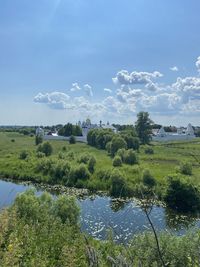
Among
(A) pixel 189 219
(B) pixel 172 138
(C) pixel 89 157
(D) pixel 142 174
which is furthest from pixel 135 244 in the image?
(B) pixel 172 138

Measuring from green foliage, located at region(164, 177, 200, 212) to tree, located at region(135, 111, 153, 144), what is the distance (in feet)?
239

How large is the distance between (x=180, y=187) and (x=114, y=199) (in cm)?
879

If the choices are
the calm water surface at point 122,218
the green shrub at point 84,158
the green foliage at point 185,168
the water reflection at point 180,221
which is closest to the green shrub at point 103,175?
the green shrub at point 84,158

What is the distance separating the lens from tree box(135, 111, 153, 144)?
4675 inches

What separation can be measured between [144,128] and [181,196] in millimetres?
75382

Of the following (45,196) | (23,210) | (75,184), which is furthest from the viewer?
(75,184)

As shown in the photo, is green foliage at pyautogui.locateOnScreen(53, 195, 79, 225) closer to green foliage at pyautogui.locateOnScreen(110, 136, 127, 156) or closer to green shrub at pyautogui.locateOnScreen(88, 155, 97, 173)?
green shrub at pyautogui.locateOnScreen(88, 155, 97, 173)

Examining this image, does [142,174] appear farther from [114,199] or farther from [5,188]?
[5,188]

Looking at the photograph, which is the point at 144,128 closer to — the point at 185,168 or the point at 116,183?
the point at 185,168

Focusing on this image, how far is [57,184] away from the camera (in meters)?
59.6

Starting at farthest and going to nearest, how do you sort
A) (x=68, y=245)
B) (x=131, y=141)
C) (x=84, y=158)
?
1. (x=131, y=141)
2. (x=84, y=158)
3. (x=68, y=245)

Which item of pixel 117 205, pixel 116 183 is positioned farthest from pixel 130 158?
pixel 117 205

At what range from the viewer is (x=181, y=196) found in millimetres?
44469

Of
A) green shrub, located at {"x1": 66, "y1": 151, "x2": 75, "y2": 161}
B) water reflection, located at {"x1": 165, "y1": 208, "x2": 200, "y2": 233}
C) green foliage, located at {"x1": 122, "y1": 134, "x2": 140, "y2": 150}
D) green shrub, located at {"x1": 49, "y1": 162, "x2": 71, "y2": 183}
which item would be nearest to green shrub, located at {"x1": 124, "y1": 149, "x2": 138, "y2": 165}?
green shrub, located at {"x1": 66, "y1": 151, "x2": 75, "y2": 161}
